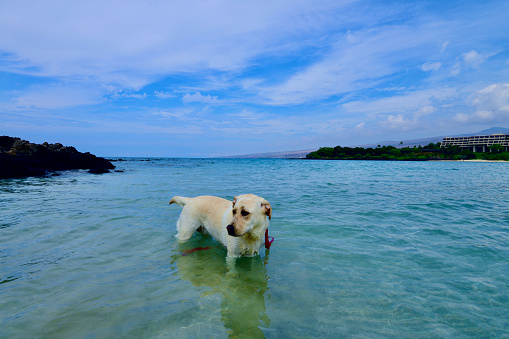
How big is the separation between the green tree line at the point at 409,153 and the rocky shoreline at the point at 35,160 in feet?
433

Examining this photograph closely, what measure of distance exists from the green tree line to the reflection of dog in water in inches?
5364

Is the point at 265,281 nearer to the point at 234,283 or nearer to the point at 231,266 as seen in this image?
the point at 234,283

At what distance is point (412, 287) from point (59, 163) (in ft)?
116

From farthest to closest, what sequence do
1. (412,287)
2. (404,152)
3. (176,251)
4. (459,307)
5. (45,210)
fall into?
(404,152)
(45,210)
(176,251)
(412,287)
(459,307)

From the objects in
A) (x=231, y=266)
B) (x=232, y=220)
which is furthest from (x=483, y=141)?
(x=232, y=220)

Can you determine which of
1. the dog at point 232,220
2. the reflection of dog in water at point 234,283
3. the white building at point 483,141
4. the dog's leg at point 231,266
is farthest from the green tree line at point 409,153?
the dog's leg at point 231,266

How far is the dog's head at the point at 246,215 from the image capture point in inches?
149

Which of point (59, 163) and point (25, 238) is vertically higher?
point (59, 163)

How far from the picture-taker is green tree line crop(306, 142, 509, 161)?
115188 millimetres

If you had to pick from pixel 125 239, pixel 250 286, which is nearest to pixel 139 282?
pixel 250 286

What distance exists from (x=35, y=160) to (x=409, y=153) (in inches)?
6036

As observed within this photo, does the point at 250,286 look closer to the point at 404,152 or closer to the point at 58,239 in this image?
the point at 58,239

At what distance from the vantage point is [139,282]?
3826 mm

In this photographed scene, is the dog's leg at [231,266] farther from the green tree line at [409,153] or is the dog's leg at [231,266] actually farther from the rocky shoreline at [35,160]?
the green tree line at [409,153]
